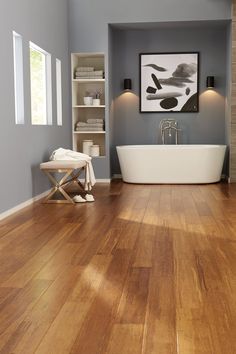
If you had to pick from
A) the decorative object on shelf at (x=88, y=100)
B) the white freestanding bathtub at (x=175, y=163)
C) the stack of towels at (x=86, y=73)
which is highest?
the stack of towels at (x=86, y=73)

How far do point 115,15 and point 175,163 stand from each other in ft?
7.48

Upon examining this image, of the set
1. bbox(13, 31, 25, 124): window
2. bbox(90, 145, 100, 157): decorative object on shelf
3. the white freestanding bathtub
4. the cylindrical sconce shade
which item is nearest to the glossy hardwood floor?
bbox(13, 31, 25, 124): window

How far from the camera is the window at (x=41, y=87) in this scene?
241 inches

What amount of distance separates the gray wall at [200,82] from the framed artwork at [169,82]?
0.27 feet

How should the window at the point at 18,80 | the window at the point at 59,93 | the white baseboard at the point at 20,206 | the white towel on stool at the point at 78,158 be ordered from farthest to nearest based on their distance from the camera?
the window at the point at 59,93, the white towel on stool at the point at 78,158, the window at the point at 18,80, the white baseboard at the point at 20,206

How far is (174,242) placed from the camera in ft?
11.5

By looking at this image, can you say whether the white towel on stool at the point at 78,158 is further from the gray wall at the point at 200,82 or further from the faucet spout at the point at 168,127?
the faucet spout at the point at 168,127

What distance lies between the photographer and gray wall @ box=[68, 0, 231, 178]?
7203 millimetres

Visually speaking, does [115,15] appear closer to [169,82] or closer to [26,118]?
[169,82]

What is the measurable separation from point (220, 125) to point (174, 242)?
485 cm

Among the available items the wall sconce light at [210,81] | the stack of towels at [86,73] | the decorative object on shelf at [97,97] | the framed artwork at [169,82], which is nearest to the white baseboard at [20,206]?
the decorative object on shelf at [97,97]

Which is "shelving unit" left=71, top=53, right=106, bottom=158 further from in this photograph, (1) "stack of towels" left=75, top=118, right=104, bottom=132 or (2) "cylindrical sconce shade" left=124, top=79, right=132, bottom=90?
(2) "cylindrical sconce shade" left=124, top=79, right=132, bottom=90

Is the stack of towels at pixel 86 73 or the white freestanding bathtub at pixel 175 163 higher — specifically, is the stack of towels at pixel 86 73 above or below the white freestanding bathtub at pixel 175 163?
above

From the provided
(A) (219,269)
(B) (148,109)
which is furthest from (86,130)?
(A) (219,269)
